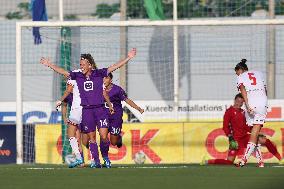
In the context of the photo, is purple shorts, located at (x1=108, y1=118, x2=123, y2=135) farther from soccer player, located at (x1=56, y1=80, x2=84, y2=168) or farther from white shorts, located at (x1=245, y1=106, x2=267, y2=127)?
white shorts, located at (x1=245, y1=106, x2=267, y2=127)

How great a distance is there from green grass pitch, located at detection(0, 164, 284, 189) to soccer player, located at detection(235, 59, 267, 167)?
252 centimetres

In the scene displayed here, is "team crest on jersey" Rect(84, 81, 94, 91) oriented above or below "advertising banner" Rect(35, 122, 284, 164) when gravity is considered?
above

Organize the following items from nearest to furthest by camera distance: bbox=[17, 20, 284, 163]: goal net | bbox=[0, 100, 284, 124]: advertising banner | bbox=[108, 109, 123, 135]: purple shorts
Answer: bbox=[108, 109, 123, 135]: purple shorts
bbox=[17, 20, 284, 163]: goal net
bbox=[0, 100, 284, 124]: advertising banner

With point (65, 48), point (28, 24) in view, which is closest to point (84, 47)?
point (65, 48)

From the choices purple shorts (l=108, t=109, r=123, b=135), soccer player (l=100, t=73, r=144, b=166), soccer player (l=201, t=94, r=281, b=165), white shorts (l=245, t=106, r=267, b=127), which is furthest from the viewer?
soccer player (l=201, t=94, r=281, b=165)

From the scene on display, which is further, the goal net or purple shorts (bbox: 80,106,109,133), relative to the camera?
the goal net

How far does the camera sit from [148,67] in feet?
102

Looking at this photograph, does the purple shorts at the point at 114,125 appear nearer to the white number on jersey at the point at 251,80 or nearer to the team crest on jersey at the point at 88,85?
the team crest on jersey at the point at 88,85

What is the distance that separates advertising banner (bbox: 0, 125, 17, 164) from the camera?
26.7 m

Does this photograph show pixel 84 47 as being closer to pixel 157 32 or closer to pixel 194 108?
pixel 157 32

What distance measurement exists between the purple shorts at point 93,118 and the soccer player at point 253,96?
235cm

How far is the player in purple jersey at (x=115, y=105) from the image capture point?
72.1ft

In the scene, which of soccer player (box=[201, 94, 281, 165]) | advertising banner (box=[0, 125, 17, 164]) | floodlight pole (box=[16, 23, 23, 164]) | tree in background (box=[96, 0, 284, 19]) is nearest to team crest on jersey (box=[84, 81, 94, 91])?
soccer player (box=[201, 94, 281, 165])

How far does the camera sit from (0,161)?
2683 cm
